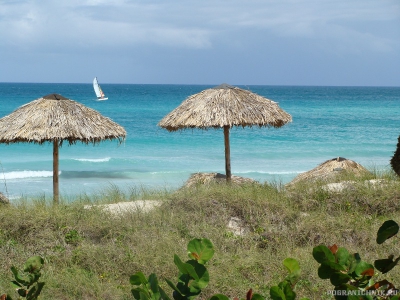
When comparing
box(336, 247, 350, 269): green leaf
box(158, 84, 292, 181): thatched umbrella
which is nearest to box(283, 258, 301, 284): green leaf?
box(336, 247, 350, 269): green leaf

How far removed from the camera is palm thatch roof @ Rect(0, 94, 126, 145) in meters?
8.44

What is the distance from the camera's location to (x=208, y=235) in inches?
236

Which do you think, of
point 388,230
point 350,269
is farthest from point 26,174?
point 388,230

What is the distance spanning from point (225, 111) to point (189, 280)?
8.36 metres

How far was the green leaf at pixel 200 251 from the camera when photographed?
1175mm

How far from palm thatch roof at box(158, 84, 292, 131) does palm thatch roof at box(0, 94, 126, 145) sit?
3.91 ft

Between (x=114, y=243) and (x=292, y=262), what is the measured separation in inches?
187

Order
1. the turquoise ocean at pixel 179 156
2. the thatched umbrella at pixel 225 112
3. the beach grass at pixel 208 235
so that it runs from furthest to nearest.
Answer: the turquoise ocean at pixel 179 156 < the thatched umbrella at pixel 225 112 < the beach grass at pixel 208 235

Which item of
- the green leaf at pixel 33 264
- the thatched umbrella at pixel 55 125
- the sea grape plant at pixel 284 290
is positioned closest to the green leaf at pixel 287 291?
the sea grape plant at pixel 284 290

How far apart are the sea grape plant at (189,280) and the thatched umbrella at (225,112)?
809 cm

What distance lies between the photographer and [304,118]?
34.5m

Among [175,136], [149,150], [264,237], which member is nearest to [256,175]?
[149,150]

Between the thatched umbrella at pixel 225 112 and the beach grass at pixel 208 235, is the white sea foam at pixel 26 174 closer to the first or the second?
the thatched umbrella at pixel 225 112

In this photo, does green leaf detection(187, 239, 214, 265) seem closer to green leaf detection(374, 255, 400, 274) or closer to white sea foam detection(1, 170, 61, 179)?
green leaf detection(374, 255, 400, 274)
